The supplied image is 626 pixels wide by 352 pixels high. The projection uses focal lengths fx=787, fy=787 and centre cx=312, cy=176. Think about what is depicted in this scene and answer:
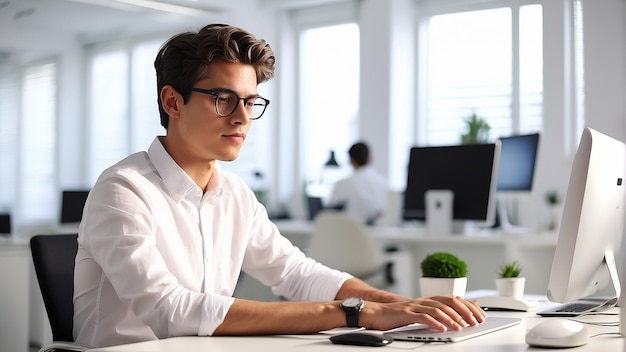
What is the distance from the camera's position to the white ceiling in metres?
8.48

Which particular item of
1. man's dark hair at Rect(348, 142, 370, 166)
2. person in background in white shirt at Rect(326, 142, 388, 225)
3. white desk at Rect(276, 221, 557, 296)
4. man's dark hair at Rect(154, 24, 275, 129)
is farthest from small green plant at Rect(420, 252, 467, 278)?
man's dark hair at Rect(348, 142, 370, 166)

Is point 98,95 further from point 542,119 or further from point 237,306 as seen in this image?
point 237,306

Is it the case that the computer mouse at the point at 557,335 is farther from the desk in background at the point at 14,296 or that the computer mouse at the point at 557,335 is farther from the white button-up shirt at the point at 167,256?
the desk in background at the point at 14,296

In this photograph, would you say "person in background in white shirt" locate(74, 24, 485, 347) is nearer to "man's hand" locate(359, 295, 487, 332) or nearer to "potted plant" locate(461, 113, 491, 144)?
"man's hand" locate(359, 295, 487, 332)

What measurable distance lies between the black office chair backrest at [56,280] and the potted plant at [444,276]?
0.87m

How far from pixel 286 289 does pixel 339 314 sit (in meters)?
0.52

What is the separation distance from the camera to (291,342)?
1473mm

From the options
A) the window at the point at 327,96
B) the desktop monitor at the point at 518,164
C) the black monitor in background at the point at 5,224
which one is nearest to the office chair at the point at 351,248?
the desktop monitor at the point at 518,164

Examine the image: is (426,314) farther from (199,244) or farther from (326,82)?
(326,82)

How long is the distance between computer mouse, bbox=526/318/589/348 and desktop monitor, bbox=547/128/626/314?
0.87 feet

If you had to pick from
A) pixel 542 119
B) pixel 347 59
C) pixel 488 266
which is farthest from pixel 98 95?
pixel 488 266

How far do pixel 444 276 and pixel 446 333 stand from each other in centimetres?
45

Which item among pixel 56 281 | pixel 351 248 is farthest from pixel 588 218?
pixel 351 248

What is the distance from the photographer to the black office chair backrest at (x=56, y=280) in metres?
1.83
